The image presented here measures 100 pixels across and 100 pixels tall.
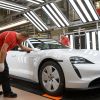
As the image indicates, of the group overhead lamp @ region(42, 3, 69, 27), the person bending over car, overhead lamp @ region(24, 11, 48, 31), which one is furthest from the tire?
overhead lamp @ region(24, 11, 48, 31)

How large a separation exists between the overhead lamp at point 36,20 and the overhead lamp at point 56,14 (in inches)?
53.0

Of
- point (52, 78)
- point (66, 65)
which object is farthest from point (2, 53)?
point (66, 65)

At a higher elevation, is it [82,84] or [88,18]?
[88,18]

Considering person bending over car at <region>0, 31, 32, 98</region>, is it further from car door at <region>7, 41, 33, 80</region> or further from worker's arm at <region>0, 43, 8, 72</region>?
car door at <region>7, 41, 33, 80</region>

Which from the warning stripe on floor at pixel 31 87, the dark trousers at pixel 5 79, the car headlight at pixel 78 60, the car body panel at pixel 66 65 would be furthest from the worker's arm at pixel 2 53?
the car headlight at pixel 78 60

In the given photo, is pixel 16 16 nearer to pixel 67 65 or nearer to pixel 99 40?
pixel 99 40

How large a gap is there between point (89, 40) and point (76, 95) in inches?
354

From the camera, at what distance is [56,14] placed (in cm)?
1295

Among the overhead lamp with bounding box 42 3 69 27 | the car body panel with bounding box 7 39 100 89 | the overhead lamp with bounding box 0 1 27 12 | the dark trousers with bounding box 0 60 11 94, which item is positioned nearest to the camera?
the car body panel with bounding box 7 39 100 89

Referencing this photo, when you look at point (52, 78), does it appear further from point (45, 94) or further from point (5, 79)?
point (5, 79)

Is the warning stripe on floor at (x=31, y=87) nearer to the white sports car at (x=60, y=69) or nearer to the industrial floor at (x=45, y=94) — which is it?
the industrial floor at (x=45, y=94)

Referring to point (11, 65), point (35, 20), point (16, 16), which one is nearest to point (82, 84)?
point (11, 65)

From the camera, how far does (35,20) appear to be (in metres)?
14.6

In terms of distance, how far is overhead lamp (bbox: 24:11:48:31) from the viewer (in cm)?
1397
